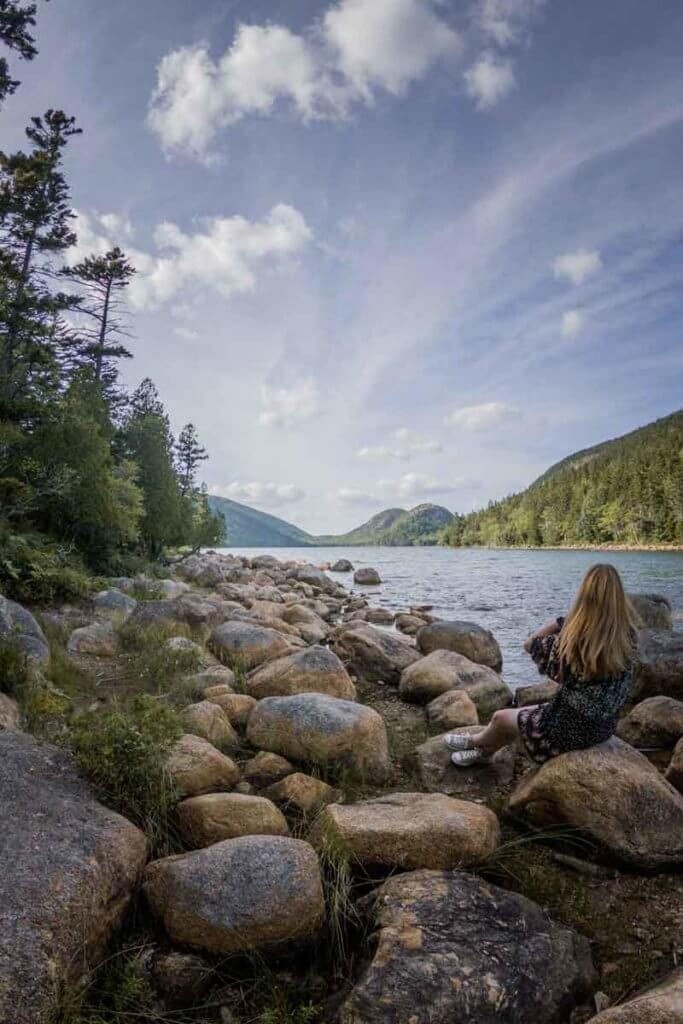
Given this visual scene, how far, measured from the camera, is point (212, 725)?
526 centimetres

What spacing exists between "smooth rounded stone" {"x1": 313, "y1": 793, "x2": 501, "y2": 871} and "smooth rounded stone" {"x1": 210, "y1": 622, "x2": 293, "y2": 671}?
4.80 metres

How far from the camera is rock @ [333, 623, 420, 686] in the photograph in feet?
29.7

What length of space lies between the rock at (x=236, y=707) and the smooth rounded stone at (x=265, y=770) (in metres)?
0.89

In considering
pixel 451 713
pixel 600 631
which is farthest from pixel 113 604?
pixel 600 631

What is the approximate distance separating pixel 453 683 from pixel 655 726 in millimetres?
2664

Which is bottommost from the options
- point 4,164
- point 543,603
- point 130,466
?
point 543,603

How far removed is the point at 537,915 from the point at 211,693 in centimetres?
446

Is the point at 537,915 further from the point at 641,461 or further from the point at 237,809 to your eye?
the point at 641,461

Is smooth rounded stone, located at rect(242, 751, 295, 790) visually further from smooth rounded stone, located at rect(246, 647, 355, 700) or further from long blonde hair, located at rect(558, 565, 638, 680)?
long blonde hair, located at rect(558, 565, 638, 680)

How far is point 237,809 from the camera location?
3.65m

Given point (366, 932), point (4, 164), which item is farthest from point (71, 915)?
point (4, 164)

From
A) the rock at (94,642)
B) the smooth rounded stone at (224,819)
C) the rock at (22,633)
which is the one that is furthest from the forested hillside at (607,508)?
the smooth rounded stone at (224,819)

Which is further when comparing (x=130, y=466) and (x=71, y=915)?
(x=130, y=466)

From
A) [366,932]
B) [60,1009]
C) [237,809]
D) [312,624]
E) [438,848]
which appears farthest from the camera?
[312,624]
